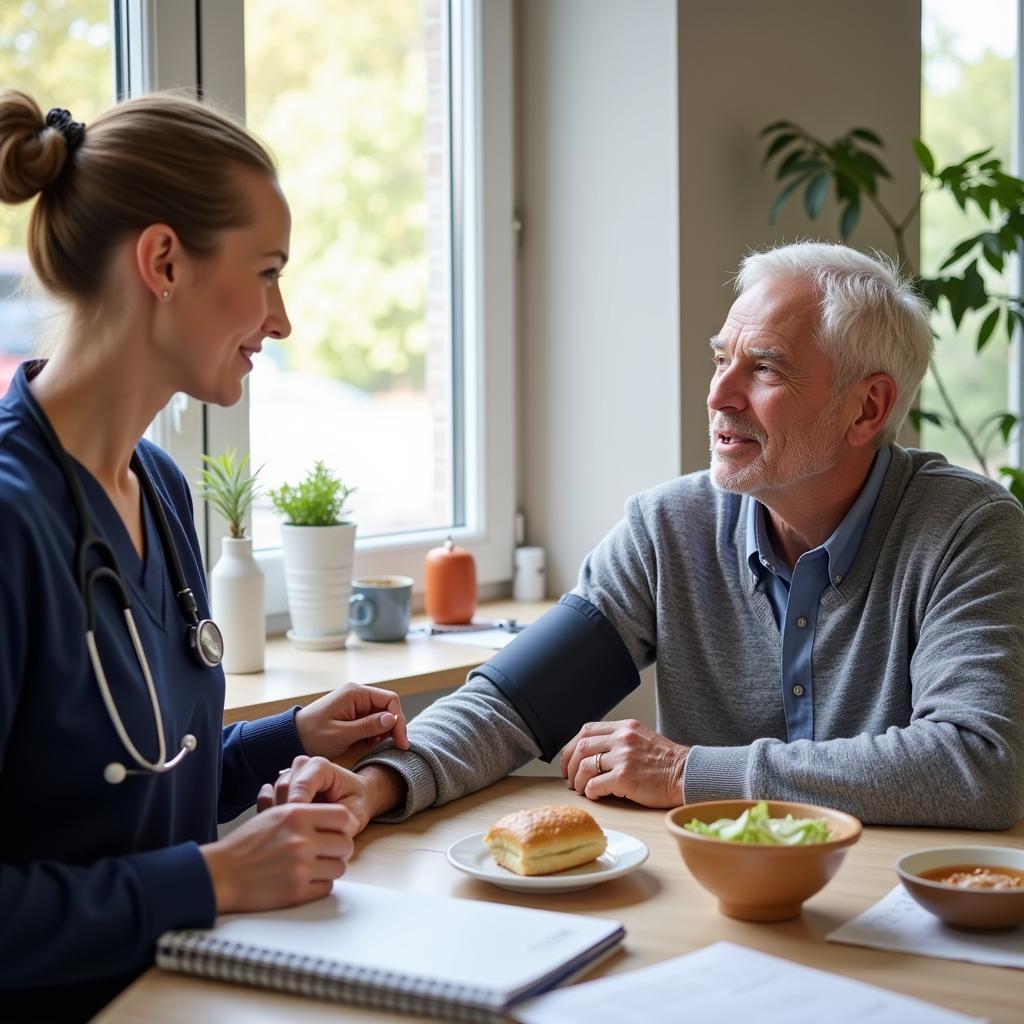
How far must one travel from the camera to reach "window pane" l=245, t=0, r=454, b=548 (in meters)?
2.72

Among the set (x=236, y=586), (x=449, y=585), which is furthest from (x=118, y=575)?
(x=449, y=585)

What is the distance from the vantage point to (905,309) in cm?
201

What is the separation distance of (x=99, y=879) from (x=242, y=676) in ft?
3.68

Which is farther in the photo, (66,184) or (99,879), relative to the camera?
(66,184)

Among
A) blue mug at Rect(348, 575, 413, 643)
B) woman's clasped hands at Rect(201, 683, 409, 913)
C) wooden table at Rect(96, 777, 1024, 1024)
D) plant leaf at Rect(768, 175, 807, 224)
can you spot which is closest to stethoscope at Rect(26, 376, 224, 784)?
woman's clasped hands at Rect(201, 683, 409, 913)

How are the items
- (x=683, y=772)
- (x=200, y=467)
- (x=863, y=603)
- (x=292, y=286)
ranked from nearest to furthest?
(x=683, y=772) < (x=863, y=603) < (x=200, y=467) < (x=292, y=286)

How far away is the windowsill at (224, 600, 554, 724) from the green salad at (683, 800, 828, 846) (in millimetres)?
974

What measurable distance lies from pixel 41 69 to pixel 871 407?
4.74 feet

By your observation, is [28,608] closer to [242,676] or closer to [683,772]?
[683,772]

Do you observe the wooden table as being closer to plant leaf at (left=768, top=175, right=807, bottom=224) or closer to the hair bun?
the hair bun

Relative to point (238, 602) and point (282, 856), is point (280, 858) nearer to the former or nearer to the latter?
point (282, 856)

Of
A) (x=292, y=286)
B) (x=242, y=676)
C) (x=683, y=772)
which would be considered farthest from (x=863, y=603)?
(x=292, y=286)

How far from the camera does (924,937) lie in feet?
3.99

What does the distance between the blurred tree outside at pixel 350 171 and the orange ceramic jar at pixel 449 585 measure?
430 millimetres
